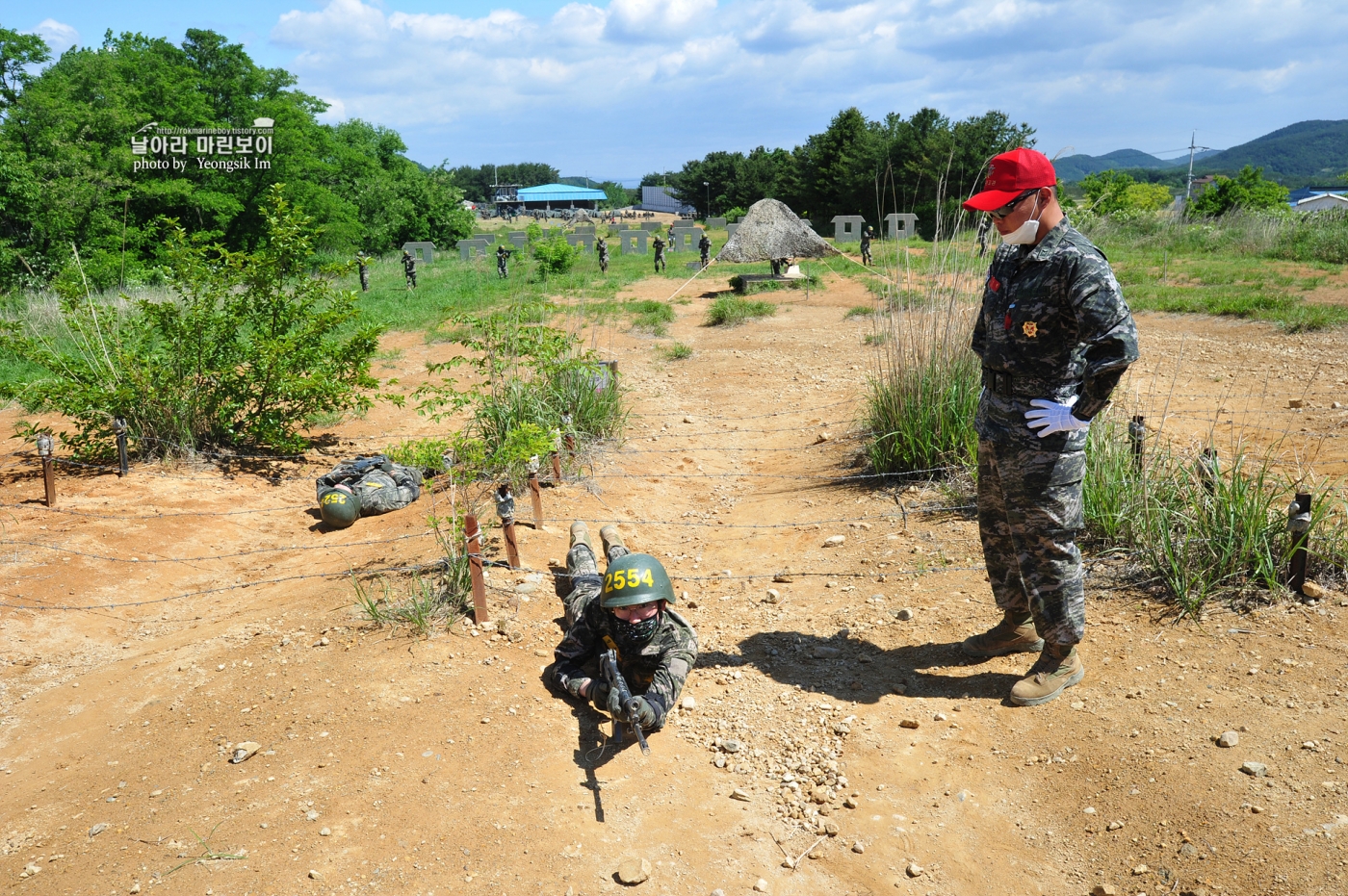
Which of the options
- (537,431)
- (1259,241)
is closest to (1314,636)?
(537,431)

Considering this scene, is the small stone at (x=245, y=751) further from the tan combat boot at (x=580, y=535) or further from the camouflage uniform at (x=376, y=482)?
the camouflage uniform at (x=376, y=482)

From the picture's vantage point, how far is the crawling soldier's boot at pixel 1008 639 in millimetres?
3582

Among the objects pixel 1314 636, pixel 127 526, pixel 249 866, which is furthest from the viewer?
pixel 127 526

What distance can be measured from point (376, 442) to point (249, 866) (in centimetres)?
562

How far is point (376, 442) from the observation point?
7965 millimetres

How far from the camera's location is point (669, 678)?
11.4 feet

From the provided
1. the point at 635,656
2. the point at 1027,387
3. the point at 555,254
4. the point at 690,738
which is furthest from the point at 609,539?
the point at 555,254

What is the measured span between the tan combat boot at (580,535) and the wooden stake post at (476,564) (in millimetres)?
714

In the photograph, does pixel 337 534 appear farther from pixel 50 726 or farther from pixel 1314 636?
pixel 1314 636

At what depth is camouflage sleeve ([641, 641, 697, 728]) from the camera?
11.0 ft

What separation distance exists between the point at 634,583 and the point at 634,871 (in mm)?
1048

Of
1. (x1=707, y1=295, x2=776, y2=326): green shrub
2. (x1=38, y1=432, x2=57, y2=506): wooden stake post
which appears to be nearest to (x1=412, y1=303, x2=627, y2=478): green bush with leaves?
(x1=38, y1=432, x2=57, y2=506): wooden stake post

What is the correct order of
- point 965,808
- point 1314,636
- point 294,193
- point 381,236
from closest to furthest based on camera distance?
point 965,808
point 1314,636
point 294,193
point 381,236

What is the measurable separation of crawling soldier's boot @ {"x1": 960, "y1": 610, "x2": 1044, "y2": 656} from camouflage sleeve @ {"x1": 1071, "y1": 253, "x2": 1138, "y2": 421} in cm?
99
